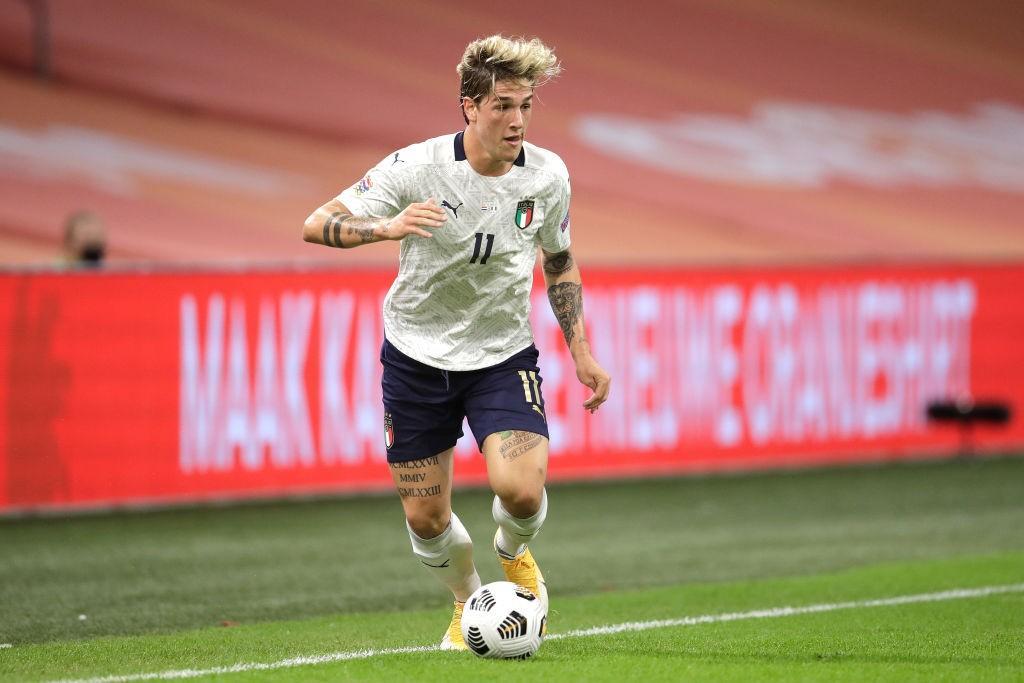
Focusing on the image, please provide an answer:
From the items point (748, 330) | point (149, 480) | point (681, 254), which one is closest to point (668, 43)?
point (681, 254)

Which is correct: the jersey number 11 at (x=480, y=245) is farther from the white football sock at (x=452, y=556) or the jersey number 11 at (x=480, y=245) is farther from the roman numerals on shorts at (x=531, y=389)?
the white football sock at (x=452, y=556)

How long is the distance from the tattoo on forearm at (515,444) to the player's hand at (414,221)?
2.95 feet

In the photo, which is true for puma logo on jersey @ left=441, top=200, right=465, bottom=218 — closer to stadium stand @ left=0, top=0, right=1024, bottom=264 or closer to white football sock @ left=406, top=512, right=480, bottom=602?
white football sock @ left=406, top=512, right=480, bottom=602

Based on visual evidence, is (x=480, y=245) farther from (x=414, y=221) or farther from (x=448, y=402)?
(x=448, y=402)

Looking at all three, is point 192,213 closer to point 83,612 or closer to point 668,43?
point 668,43

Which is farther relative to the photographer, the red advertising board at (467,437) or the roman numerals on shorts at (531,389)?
the red advertising board at (467,437)

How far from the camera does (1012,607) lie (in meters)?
7.75

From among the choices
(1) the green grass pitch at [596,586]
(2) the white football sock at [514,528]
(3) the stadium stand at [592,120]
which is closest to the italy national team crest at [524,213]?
(2) the white football sock at [514,528]

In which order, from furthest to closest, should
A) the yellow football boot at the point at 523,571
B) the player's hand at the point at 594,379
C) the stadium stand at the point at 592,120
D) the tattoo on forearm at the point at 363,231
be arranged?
1. the stadium stand at the point at 592,120
2. the yellow football boot at the point at 523,571
3. the player's hand at the point at 594,379
4. the tattoo on forearm at the point at 363,231

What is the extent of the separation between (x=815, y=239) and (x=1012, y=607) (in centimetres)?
994

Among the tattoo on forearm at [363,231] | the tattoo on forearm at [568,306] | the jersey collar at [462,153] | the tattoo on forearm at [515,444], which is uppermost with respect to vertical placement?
the jersey collar at [462,153]

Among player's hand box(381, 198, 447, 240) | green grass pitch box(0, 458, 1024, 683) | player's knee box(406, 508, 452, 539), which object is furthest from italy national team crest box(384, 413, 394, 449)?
player's hand box(381, 198, 447, 240)

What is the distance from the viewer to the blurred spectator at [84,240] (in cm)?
1209

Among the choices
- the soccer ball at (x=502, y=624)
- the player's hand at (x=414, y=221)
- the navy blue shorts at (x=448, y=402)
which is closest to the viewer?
the player's hand at (x=414, y=221)
